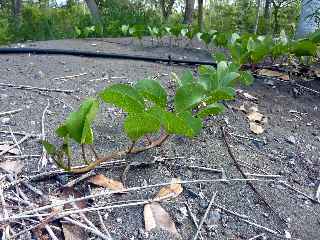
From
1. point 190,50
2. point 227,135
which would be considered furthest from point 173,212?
point 190,50

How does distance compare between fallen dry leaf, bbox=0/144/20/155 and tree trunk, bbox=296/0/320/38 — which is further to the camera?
tree trunk, bbox=296/0/320/38

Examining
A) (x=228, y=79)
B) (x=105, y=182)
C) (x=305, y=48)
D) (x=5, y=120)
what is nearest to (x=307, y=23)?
(x=305, y=48)

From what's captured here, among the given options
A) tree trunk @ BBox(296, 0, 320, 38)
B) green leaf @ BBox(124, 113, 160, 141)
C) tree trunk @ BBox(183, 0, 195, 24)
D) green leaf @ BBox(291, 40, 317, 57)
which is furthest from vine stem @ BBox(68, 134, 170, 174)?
tree trunk @ BBox(183, 0, 195, 24)

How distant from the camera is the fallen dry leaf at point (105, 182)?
3.22 feet

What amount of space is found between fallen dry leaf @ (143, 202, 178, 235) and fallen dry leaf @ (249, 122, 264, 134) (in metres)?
0.61

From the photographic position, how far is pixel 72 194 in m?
0.96

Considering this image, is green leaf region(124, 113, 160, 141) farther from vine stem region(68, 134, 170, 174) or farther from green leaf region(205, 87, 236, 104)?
green leaf region(205, 87, 236, 104)

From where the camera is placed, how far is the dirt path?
0.95 metres

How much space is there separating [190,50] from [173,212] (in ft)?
8.49

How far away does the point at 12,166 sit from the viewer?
3.46 feet

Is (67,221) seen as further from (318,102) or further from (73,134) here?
(318,102)

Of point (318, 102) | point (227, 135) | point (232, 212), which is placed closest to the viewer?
point (232, 212)

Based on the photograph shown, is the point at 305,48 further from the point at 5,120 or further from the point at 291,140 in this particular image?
the point at 5,120

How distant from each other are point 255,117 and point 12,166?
89 centimetres
